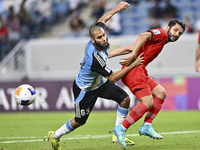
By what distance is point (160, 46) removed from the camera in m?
6.12

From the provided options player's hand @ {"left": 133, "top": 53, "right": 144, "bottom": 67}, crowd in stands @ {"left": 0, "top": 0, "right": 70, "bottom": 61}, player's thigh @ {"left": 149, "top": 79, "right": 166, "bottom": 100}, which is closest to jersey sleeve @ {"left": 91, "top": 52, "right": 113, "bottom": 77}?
player's hand @ {"left": 133, "top": 53, "right": 144, "bottom": 67}

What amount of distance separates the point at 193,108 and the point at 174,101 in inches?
30.4

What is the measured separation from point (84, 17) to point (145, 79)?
12.3m

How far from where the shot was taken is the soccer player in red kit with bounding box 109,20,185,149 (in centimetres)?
571

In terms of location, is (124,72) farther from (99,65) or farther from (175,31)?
(175,31)

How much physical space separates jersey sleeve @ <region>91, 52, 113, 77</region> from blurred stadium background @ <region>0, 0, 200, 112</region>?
7907 millimetres

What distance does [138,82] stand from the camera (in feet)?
19.4

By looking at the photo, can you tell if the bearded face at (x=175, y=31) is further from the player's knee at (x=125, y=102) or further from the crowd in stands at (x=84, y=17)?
the crowd in stands at (x=84, y=17)

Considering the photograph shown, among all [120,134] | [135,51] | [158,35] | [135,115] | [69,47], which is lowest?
[69,47]

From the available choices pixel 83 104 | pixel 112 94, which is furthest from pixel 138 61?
pixel 83 104

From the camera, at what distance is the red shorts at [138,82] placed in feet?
19.2

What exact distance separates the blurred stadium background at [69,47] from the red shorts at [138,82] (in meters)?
7.49

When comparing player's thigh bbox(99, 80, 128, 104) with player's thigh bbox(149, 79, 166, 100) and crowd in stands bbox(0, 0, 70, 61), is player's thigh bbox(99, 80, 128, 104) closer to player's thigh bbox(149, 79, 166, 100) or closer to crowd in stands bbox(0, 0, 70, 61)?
player's thigh bbox(149, 79, 166, 100)

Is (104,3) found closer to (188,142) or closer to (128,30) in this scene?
(128,30)
